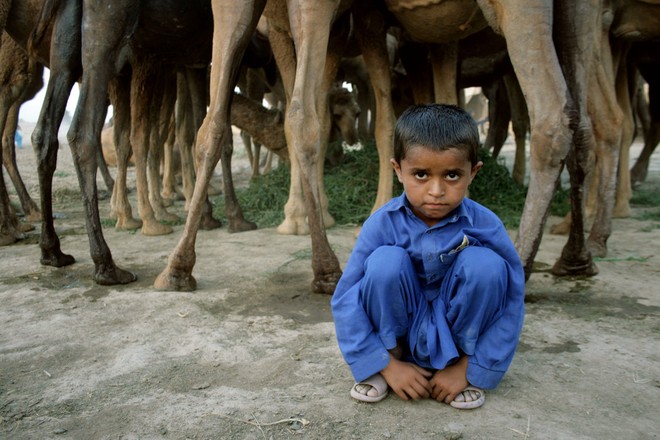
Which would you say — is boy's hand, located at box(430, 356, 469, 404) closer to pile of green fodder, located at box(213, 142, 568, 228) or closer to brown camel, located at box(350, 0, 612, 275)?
brown camel, located at box(350, 0, 612, 275)

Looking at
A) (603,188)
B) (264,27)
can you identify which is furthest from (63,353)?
(264,27)

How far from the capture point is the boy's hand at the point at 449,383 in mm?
1950

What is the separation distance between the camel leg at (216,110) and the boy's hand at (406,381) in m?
1.75

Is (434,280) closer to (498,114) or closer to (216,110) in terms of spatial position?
(216,110)

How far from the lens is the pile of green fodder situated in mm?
5852

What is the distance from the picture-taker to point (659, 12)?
4.82 m

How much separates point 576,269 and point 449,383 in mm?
1864

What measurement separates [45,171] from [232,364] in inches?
92.1

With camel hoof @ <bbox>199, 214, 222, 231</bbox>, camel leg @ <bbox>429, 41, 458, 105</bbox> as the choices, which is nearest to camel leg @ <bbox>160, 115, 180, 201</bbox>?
camel hoof @ <bbox>199, 214, 222, 231</bbox>

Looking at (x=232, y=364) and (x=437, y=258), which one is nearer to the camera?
(x=437, y=258)

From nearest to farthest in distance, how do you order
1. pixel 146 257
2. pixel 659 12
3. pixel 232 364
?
pixel 232 364, pixel 146 257, pixel 659 12

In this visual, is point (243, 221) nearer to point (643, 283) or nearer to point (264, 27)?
point (264, 27)

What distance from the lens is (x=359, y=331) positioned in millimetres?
1992

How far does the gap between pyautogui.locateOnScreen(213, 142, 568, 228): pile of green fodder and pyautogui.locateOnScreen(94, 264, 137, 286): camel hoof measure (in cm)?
221
